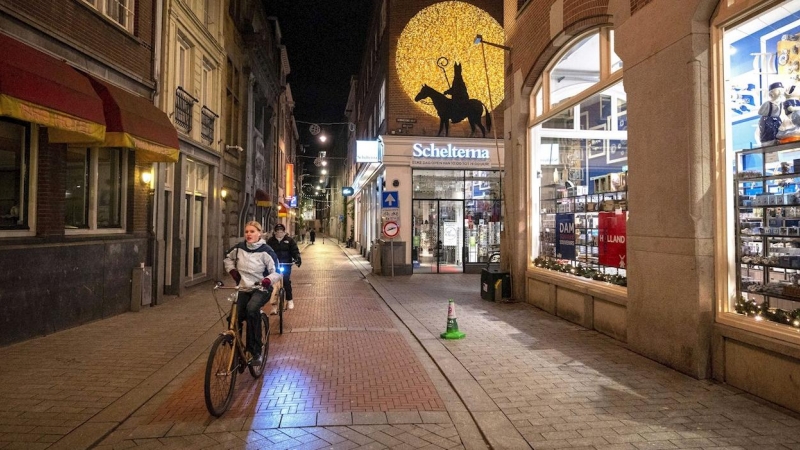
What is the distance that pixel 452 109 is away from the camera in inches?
719

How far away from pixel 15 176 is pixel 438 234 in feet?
43.6

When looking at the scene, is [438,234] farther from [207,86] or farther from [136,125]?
[136,125]

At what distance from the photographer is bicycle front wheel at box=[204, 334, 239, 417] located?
4.30m

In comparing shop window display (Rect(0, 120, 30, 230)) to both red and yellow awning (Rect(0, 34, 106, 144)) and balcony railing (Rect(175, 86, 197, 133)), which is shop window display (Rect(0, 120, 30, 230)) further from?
balcony railing (Rect(175, 86, 197, 133))

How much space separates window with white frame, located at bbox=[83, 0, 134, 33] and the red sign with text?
9.51m

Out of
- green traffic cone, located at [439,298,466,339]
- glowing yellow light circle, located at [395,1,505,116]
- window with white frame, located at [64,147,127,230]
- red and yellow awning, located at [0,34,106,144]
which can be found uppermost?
glowing yellow light circle, located at [395,1,505,116]

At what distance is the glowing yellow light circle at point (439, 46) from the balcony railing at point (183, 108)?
8.00 m

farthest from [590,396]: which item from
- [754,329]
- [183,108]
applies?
[183,108]

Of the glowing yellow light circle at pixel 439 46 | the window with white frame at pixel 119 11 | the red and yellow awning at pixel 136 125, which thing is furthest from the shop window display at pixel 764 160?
the glowing yellow light circle at pixel 439 46

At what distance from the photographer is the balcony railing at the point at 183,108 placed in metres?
12.1

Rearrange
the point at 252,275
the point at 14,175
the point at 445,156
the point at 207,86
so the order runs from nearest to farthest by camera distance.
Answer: the point at 252,275 < the point at 14,175 < the point at 207,86 < the point at 445,156

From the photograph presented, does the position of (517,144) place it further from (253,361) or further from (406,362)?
(253,361)

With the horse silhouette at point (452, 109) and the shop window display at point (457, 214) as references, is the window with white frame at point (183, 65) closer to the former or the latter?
the horse silhouette at point (452, 109)

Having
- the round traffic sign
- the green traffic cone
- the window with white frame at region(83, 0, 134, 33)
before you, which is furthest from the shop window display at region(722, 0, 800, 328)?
the round traffic sign
